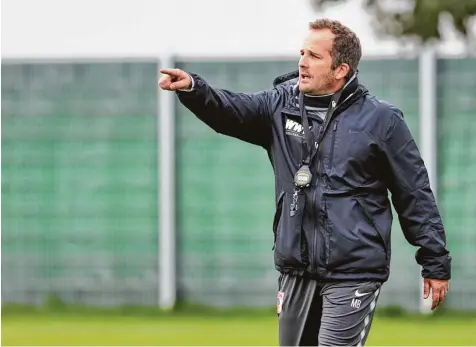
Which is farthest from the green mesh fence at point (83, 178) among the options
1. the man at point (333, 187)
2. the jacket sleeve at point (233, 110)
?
the man at point (333, 187)

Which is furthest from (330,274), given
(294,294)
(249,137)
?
(249,137)

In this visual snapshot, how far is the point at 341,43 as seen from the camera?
5926 millimetres

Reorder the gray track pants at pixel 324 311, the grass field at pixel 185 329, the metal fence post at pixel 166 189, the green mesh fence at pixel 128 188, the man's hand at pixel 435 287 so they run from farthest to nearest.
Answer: the metal fence post at pixel 166 189 → the green mesh fence at pixel 128 188 → the grass field at pixel 185 329 → the man's hand at pixel 435 287 → the gray track pants at pixel 324 311

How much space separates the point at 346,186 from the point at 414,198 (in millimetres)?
327

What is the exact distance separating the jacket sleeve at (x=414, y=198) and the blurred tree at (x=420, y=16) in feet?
47.1

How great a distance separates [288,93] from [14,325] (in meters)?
5.57

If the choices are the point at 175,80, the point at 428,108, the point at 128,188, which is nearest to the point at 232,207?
the point at 128,188

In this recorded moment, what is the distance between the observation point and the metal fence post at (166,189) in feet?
37.8

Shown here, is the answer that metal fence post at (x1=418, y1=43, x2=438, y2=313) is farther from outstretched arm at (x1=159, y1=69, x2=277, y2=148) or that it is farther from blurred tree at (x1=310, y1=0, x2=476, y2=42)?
blurred tree at (x1=310, y1=0, x2=476, y2=42)

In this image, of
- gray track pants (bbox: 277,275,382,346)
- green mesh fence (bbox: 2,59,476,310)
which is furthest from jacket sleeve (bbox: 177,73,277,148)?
green mesh fence (bbox: 2,59,476,310)

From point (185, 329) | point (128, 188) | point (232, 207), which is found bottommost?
point (185, 329)

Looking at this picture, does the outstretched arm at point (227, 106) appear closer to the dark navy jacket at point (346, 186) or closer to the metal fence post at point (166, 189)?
the dark navy jacket at point (346, 186)

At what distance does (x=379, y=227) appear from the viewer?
19.3 ft

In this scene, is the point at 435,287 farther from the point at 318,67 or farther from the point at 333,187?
the point at 318,67
